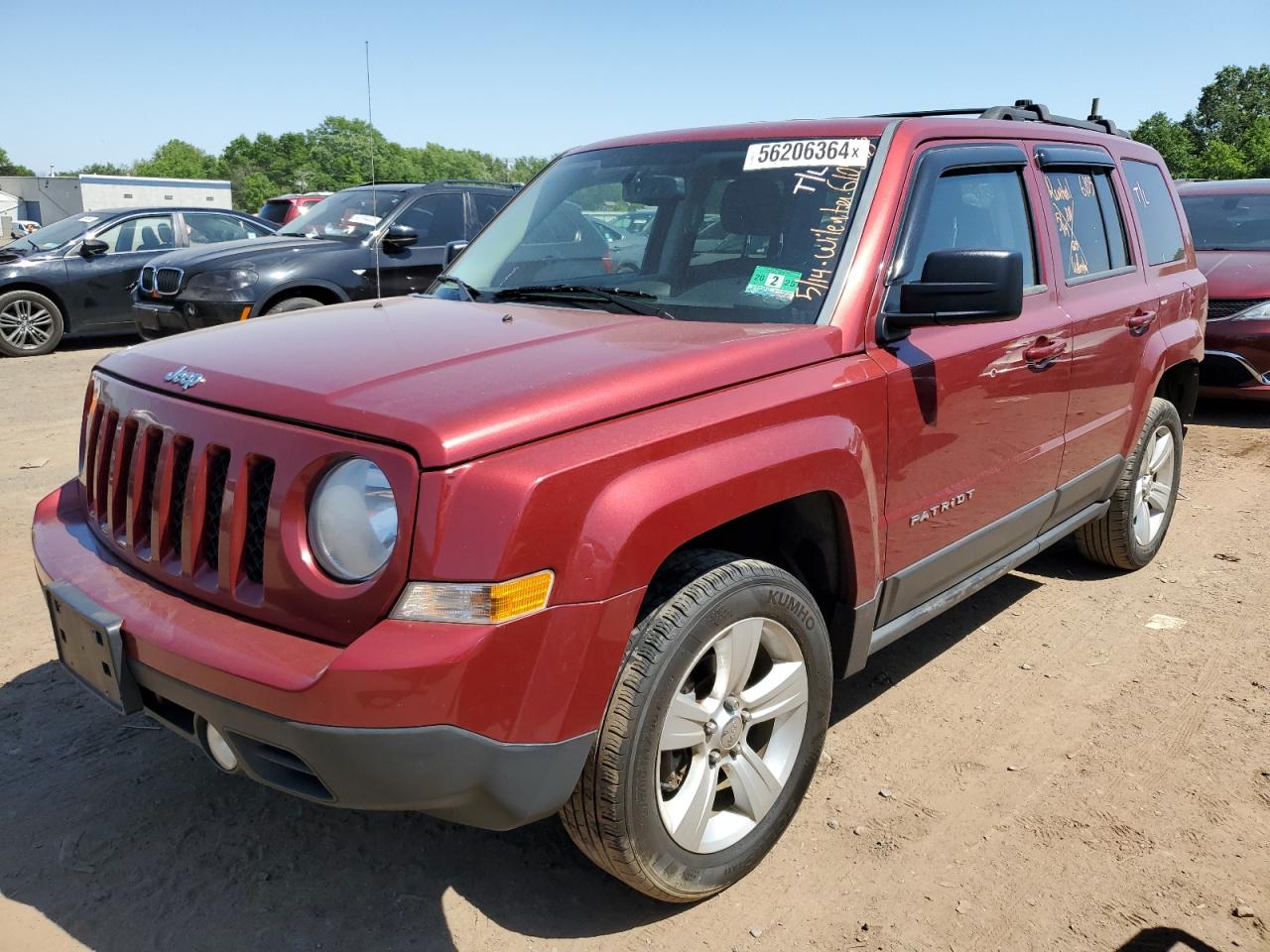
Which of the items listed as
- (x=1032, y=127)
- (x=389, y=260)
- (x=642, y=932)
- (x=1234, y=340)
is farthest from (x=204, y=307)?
(x=1234, y=340)

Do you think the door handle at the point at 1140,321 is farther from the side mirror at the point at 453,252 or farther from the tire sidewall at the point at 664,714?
the side mirror at the point at 453,252

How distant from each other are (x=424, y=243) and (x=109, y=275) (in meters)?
4.60

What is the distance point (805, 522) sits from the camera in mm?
2730

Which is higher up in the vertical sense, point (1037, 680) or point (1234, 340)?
point (1234, 340)

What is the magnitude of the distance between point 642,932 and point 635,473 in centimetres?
117

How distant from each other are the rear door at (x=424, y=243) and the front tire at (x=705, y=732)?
6747 mm

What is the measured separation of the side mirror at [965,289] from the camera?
2.69m

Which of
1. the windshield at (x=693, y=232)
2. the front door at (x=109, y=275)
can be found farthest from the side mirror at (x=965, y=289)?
the front door at (x=109, y=275)

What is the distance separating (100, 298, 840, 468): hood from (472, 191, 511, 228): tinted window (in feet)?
22.2

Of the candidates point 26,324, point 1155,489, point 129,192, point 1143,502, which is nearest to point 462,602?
point 1143,502

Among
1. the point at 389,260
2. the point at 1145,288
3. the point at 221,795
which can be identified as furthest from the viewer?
the point at 389,260

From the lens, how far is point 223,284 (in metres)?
8.24

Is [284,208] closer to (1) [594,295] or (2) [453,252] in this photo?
(2) [453,252]

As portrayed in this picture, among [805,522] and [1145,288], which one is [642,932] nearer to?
[805,522]
